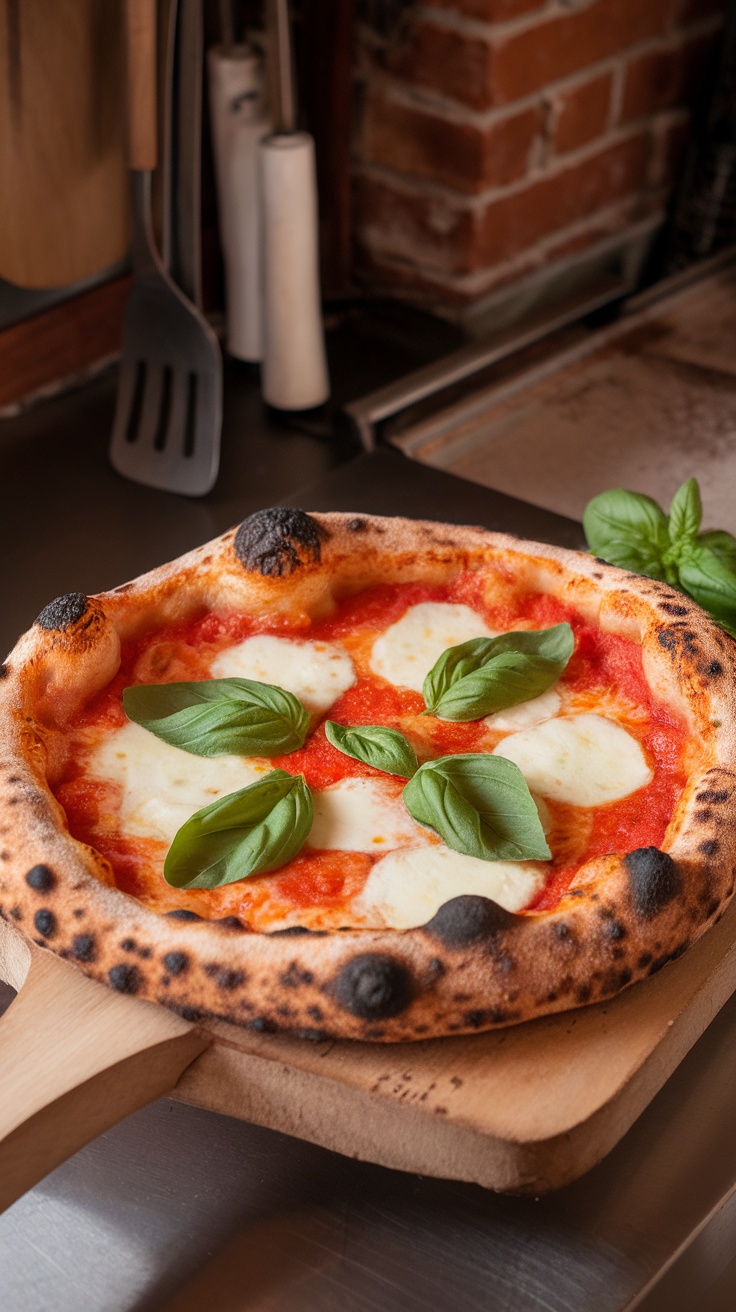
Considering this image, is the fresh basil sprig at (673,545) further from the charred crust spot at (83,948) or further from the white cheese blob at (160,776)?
the charred crust spot at (83,948)

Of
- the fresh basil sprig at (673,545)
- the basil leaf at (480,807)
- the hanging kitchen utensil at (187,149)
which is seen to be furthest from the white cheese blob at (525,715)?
the hanging kitchen utensil at (187,149)

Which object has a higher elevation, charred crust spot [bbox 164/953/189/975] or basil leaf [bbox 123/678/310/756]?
basil leaf [bbox 123/678/310/756]

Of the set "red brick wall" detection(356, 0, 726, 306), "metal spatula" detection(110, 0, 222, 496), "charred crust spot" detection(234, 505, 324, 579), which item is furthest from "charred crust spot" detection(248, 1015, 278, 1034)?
"red brick wall" detection(356, 0, 726, 306)

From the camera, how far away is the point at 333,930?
0.97 m

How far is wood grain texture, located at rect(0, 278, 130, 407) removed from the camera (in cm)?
200

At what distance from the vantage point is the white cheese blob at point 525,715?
3.98 feet

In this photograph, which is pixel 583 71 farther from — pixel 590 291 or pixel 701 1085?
pixel 701 1085

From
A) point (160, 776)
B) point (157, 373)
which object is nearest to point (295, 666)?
point (160, 776)

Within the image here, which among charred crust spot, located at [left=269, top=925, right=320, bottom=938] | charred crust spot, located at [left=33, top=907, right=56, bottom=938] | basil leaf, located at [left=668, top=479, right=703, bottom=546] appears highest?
basil leaf, located at [left=668, top=479, right=703, bottom=546]

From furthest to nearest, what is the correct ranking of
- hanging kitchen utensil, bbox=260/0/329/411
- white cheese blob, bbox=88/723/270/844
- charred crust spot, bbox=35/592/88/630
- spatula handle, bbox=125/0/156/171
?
hanging kitchen utensil, bbox=260/0/329/411 < spatula handle, bbox=125/0/156/171 < charred crust spot, bbox=35/592/88/630 < white cheese blob, bbox=88/723/270/844

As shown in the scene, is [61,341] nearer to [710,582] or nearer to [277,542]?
[277,542]

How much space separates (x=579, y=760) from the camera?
1153mm

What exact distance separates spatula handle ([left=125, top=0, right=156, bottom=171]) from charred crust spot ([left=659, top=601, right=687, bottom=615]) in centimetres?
90

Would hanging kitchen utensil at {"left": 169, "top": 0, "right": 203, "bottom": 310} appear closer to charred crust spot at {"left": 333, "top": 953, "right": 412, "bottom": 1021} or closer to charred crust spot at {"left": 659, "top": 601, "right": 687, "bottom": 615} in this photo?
charred crust spot at {"left": 659, "top": 601, "right": 687, "bottom": 615}
